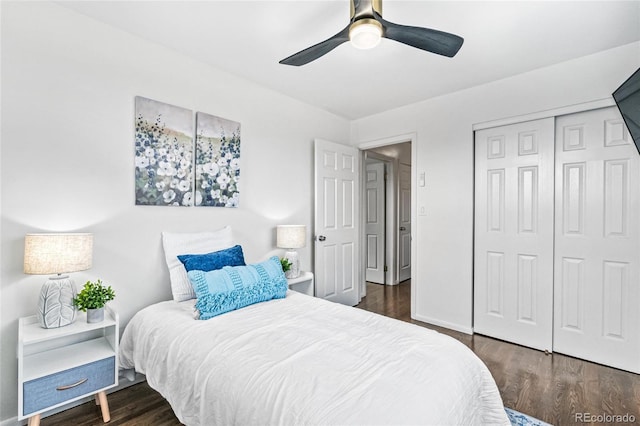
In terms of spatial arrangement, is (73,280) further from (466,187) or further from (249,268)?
(466,187)

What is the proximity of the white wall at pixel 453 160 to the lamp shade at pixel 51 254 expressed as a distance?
3.07m

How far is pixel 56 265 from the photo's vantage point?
5.52 feet

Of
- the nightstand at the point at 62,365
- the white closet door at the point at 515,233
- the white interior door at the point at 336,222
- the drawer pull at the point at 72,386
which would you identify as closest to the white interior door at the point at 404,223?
the white interior door at the point at 336,222

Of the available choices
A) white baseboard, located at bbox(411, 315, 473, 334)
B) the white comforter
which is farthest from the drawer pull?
white baseboard, located at bbox(411, 315, 473, 334)

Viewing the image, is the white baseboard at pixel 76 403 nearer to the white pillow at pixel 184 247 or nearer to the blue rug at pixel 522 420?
the white pillow at pixel 184 247

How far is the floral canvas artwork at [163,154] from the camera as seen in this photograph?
2279mm

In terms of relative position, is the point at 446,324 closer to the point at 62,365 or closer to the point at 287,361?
the point at 287,361

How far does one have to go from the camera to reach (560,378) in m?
2.32

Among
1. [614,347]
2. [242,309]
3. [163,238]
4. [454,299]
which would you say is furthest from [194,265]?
[614,347]

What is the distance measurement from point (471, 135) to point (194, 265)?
284 centimetres

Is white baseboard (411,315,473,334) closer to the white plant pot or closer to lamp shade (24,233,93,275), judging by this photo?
the white plant pot

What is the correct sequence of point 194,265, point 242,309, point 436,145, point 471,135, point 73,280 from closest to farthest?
point 73,280 → point 242,309 → point 194,265 → point 471,135 → point 436,145

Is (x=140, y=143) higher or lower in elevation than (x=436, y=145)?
lower

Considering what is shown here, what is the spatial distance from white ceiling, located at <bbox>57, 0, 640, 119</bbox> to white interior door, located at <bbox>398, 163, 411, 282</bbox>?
2505mm
